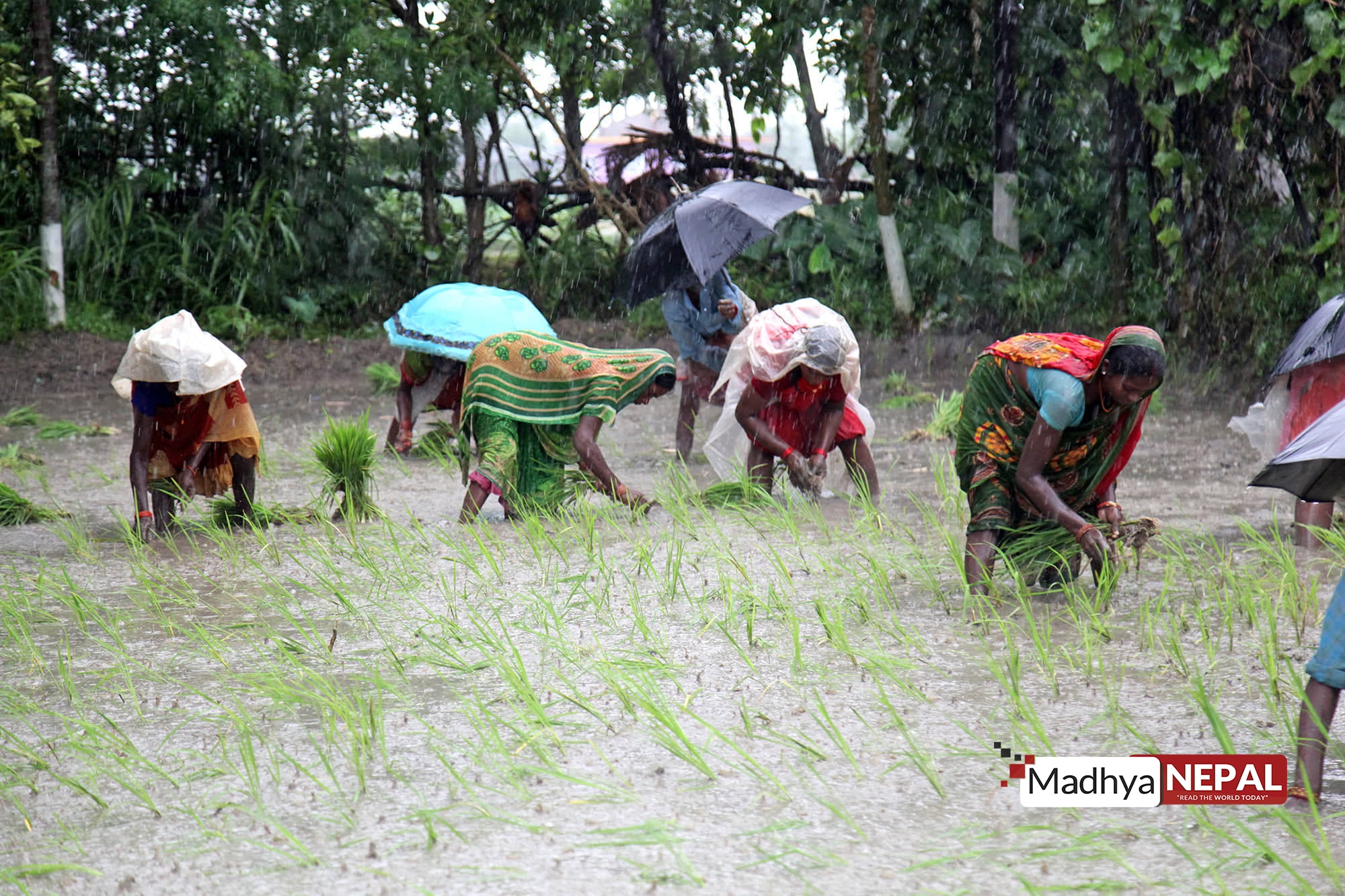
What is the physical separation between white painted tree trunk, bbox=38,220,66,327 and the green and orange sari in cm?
916

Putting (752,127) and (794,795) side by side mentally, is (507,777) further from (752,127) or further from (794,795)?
(752,127)

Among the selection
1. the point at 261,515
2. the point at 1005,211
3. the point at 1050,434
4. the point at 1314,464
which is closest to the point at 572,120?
the point at 1005,211

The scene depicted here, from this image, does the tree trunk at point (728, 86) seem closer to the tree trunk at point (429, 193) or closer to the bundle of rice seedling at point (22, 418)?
the tree trunk at point (429, 193)

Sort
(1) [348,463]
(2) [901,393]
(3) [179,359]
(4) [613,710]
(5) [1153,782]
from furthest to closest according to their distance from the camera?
(2) [901,393] → (1) [348,463] → (3) [179,359] → (4) [613,710] → (5) [1153,782]

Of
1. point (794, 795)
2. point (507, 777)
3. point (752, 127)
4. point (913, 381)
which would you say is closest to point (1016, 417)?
point (794, 795)

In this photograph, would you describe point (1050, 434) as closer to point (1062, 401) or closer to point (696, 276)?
point (1062, 401)

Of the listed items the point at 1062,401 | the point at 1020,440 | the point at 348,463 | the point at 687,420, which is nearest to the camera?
the point at 1062,401

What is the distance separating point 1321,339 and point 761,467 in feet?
7.44

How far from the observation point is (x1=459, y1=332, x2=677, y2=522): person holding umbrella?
217 inches

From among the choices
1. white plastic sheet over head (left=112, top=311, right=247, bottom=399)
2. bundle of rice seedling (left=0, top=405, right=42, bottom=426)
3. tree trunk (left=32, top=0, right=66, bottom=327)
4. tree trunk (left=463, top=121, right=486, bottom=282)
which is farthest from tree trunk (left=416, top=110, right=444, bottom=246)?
white plastic sheet over head (left=112, top=311, right=247, bottom=399)

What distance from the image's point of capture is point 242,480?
221 inches

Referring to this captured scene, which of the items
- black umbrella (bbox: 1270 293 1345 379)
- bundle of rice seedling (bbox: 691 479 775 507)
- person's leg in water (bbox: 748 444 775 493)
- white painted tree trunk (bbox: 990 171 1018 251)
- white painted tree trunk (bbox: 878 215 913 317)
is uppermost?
white painted tree trunk (bbox: 990 171 1018 251)

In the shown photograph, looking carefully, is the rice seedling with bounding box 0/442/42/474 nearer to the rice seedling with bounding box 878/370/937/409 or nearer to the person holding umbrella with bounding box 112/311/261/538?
the person holding umbrella with bounding box 112/311/261/538

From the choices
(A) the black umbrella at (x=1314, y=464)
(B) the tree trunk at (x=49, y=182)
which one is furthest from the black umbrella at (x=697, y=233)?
(B) the tree trunk at (x=49, y=182)
